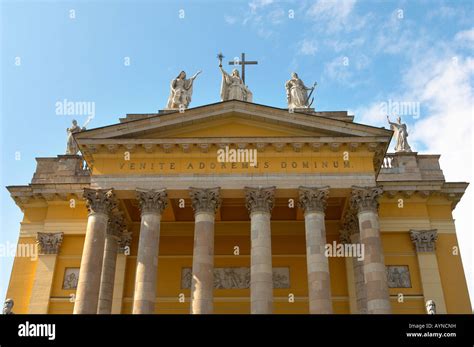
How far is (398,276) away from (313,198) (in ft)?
24.4

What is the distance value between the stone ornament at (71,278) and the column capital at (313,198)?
13.0m

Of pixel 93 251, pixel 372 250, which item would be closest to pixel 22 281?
pixel 93 251

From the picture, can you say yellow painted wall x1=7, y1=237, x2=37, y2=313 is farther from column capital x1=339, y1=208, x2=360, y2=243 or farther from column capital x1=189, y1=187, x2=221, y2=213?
column capital x1=339, y1=208, x2=360, y2=243

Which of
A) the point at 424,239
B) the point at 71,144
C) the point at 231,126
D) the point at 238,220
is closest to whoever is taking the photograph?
the point at 231,126

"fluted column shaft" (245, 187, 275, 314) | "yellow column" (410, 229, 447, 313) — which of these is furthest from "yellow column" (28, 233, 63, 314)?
"yellow column" (410, 229, 447, 313)

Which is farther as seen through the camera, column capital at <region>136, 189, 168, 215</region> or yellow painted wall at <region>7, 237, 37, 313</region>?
yellow painted wall at <region>7, 237, 37, 313</region>

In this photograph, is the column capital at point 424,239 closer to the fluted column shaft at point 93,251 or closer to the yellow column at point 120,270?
the yellow column at point 120,270

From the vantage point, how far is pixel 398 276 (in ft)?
93.8

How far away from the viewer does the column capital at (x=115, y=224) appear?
2776 cm

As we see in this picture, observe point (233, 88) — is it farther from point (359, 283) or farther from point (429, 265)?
point (429, 265)

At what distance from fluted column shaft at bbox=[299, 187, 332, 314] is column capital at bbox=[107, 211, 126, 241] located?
32.1ft

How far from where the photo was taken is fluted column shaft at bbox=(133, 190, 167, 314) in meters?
23.4
